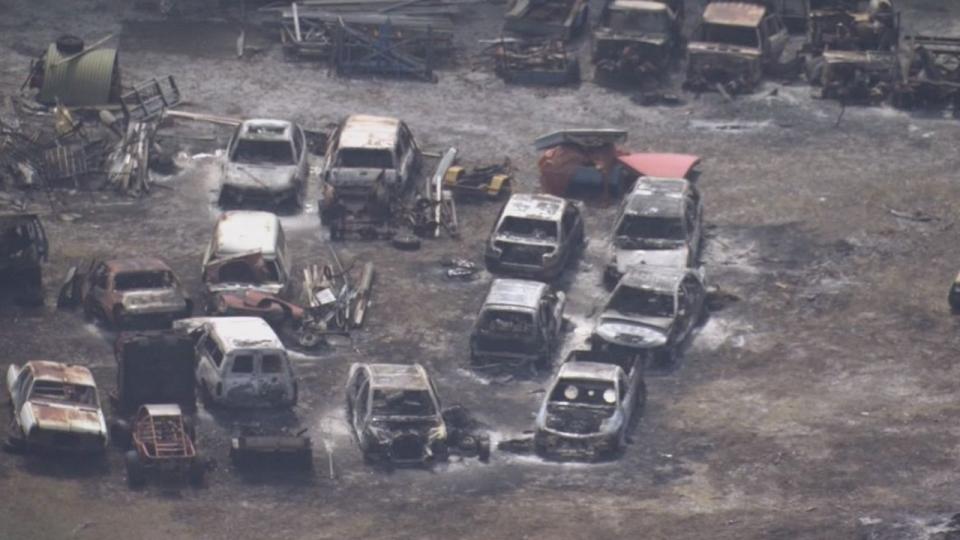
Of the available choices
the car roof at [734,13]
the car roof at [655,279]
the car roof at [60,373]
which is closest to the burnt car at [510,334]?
the car roof at [655,279]

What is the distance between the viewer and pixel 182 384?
1887 inches

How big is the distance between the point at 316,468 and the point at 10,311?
339 inches

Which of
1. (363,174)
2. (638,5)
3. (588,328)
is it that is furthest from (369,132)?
(638,5)

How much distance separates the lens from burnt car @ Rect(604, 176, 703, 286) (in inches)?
2122

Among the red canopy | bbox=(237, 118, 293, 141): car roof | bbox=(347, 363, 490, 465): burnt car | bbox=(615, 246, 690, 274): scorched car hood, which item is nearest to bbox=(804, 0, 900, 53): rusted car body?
the red canopy

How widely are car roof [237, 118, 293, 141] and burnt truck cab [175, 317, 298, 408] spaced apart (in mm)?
10110

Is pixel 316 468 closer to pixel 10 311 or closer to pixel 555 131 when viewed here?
pixel 10 311

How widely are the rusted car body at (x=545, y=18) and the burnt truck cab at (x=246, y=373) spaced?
62.2 ft

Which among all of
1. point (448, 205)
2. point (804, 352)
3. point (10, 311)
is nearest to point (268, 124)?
point (448, 205)

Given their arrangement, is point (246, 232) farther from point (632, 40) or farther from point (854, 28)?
point (854, 28)

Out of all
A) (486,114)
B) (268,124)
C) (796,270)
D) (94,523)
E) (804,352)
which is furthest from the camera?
(486,114)

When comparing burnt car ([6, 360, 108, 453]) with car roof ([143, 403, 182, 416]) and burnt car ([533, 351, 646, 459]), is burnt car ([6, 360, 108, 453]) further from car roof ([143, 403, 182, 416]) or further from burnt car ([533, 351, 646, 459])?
burnt car ([533, 351, 646, 459])

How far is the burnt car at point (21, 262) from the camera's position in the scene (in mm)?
52125

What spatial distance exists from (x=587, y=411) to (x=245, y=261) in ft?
27.8
